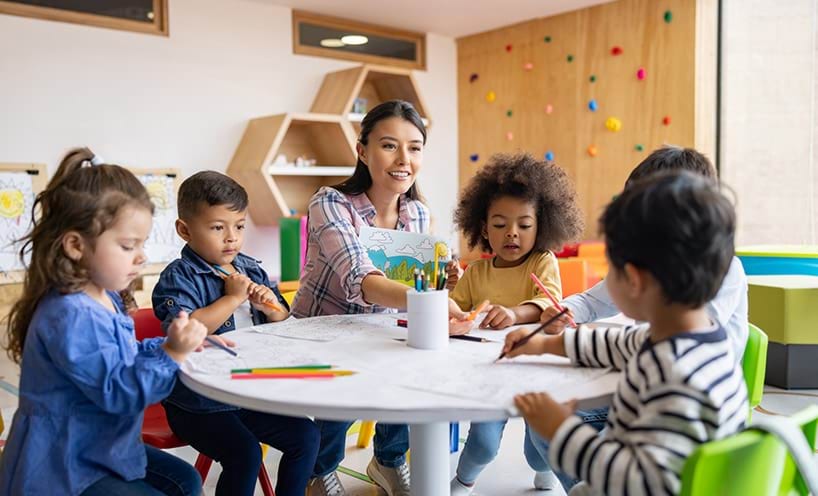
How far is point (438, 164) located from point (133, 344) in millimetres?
4981

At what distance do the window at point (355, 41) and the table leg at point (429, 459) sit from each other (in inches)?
166

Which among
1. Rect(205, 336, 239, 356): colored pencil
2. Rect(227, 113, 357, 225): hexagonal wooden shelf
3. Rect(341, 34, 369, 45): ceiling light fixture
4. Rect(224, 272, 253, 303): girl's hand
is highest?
Rect(341, 34, 369, 45): ceiling light fixture

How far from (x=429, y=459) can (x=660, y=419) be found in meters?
0.72

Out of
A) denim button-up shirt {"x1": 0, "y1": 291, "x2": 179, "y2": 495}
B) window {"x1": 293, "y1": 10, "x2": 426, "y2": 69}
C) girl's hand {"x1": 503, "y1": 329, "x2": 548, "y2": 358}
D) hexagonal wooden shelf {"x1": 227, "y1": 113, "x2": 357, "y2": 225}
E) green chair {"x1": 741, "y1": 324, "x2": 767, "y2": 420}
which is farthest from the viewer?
window {"x1": 293, "y1": 10, "x2": 426, "y2": 69}

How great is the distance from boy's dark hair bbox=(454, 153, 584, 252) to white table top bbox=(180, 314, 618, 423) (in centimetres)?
57

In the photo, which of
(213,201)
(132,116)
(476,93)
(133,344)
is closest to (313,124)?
(132,116)

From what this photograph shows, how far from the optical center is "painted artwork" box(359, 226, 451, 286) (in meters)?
1.83

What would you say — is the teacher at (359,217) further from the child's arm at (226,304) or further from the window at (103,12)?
the window at (103,12)

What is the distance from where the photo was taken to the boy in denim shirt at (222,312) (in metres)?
1.57

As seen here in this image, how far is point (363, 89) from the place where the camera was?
5656 mm

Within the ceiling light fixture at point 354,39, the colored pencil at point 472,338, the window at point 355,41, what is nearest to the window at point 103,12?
the window at point 355,41

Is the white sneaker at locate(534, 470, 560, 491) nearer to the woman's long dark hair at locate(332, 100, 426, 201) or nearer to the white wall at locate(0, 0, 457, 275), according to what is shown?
the woman's long dark hair at locate(332, 100, 426, 201)

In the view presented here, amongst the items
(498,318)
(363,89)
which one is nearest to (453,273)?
(498,318)

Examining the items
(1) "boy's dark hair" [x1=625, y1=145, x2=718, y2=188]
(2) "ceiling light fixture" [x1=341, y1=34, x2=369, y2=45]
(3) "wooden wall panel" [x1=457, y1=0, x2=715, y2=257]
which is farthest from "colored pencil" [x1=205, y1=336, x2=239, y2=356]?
(2) "ceiling light fixture" [x1=341, y1=34, x2=369, y2=45]
